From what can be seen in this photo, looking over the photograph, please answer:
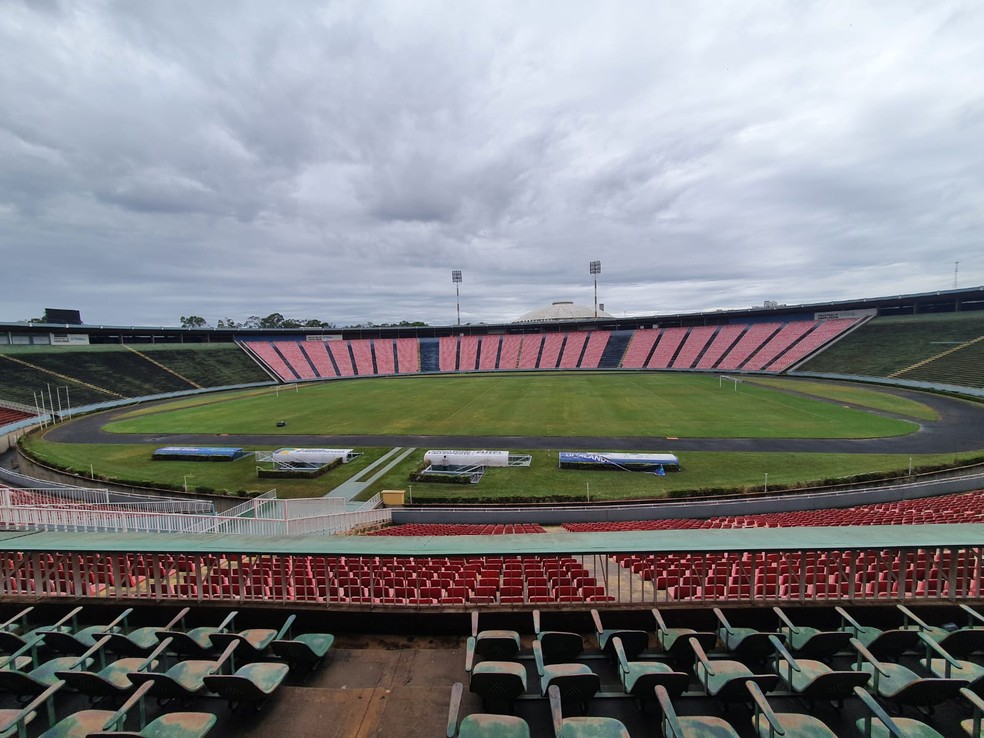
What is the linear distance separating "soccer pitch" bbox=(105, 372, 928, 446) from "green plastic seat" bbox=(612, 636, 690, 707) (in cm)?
2938

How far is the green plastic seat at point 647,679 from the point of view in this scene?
3.63m

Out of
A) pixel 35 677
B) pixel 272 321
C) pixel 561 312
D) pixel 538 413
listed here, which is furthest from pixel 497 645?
pixel 272 321

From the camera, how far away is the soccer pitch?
3388cm

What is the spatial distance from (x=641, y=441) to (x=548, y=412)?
12.1m

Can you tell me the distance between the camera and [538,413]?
41.2 meters

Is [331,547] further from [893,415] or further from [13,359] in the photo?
[13,359]

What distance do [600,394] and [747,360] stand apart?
1411 inches

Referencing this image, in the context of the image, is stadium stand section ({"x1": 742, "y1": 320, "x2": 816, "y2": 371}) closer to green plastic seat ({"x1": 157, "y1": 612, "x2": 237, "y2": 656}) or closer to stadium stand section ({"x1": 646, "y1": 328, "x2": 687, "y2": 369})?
stadium stand section ({"x1": 646, "y1": 328, "x2": 687, "y2": 369})

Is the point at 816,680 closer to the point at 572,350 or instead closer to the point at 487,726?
the point at 487,726

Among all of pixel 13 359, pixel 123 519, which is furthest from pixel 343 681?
pixel 13 359

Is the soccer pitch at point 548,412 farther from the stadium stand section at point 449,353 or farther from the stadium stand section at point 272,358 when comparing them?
the stadium stand section at point 449,353

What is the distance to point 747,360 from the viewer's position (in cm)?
7244

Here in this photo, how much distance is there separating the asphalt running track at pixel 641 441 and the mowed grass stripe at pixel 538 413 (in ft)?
4.30

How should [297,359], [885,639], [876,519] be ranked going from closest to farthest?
[885,639] → [876,519] → [297,359]
